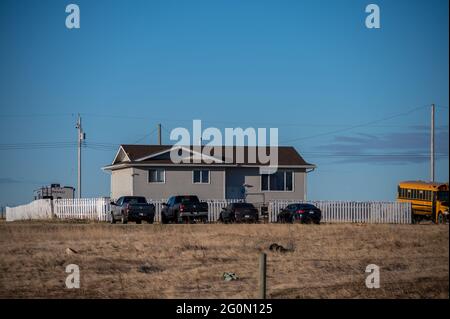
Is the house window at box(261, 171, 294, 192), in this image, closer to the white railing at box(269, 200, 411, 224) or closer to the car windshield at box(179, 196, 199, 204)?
the white railing at box(269, 200, 411, 224)

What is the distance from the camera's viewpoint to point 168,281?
20172 millimetres

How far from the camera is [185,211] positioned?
47.1 metres

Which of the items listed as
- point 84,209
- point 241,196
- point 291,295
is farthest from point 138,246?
point 241,196

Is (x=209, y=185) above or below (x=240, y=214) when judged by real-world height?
above

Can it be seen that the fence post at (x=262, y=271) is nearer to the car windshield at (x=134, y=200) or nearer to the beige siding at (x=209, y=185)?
the car windshield at (x=134, y=200)

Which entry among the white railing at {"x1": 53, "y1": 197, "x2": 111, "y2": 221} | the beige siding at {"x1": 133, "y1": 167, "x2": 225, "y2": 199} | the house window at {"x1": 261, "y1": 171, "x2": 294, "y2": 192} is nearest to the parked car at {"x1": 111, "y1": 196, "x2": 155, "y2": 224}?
the white railing at {"x1": 53, "y1": 197, "x2": 111, "y2": 221}

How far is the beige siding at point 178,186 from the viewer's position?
55.6 m

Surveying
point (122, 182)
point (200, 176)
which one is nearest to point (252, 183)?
point (200, 176)

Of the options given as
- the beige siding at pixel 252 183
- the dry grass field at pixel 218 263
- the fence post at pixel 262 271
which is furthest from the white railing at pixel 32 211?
the fence post at pixel 262 271

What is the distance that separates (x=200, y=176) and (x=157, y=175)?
2936 millimetres

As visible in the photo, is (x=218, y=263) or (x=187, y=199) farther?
(x=187, y=199)

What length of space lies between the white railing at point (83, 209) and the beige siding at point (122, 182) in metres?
3.31

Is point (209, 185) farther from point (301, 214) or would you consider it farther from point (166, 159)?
point (301, 214)

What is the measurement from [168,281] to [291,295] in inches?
131
